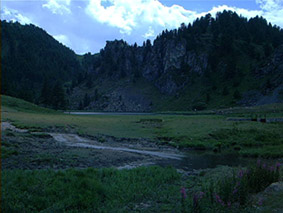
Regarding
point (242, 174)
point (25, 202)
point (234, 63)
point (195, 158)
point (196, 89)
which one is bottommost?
point (195, 158)

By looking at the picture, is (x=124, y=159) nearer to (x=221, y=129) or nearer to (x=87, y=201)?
(x=87, y=201)

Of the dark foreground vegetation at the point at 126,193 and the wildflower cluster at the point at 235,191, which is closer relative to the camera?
the wildflower cluster at the point at 235,191

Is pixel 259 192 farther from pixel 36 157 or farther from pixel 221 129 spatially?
pixel 221 129

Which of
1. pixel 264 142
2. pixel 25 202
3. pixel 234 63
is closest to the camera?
pixel 25 202

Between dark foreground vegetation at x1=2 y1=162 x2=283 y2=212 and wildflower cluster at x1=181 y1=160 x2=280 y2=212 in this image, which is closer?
wildflower cluster at x1=181 y1=160 x2=280 y2=212

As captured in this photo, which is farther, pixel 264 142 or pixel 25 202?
pixel 264 142

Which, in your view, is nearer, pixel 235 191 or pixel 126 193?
pixel 235 191

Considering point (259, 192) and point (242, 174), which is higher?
point (242, 174)

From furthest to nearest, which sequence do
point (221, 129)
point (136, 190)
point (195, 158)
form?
point (221, 129) → point (195, 158) → point (136, 190)

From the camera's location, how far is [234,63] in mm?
168375

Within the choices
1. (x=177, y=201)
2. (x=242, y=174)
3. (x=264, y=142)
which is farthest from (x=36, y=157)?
(x=264, y=142)

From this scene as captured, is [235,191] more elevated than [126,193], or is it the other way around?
[235,191]

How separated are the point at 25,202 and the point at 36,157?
1035cm

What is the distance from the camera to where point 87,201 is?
376 inches
